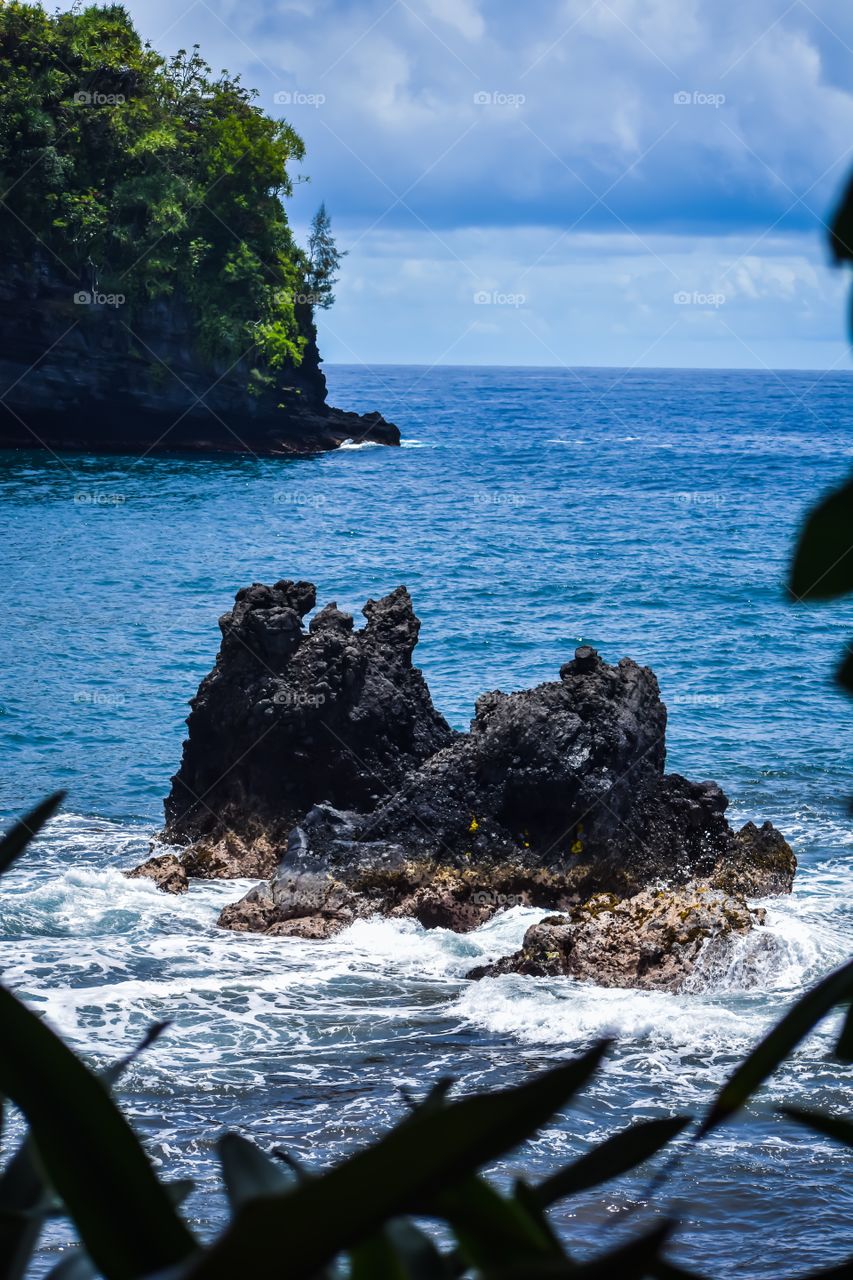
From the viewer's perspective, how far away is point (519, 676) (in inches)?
960

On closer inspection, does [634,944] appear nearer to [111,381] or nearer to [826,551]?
[826,551]

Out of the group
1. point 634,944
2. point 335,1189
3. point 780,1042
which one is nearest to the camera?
point 335,1189

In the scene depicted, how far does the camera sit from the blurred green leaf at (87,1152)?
2.29 feet

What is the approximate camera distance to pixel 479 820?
42.2 feet

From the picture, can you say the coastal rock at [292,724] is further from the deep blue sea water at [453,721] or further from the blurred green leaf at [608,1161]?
the blurred green leaf at [608,1161]

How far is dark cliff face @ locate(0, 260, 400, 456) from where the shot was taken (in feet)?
161

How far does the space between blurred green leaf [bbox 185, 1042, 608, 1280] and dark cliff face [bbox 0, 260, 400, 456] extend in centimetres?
5138

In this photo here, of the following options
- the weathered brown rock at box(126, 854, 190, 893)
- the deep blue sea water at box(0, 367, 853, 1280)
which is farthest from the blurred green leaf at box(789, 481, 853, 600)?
the weathered brown rock at box(126, 854, 190, 893)

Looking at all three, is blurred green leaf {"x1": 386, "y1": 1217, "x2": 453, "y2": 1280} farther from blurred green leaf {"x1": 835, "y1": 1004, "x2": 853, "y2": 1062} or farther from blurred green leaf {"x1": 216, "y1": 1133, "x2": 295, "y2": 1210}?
blurred green leaf {"x1": 835, "y1": 1004, "x2": 853, "y2": 1062}

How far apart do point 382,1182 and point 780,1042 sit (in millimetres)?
313

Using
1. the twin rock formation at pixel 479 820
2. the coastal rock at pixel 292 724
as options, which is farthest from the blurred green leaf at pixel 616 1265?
the coastal rock at pixel 292 724

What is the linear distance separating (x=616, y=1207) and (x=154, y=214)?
47.5 metres

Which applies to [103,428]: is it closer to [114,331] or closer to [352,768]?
[114,331]

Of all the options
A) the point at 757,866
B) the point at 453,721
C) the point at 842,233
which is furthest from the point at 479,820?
the point at 842,233
